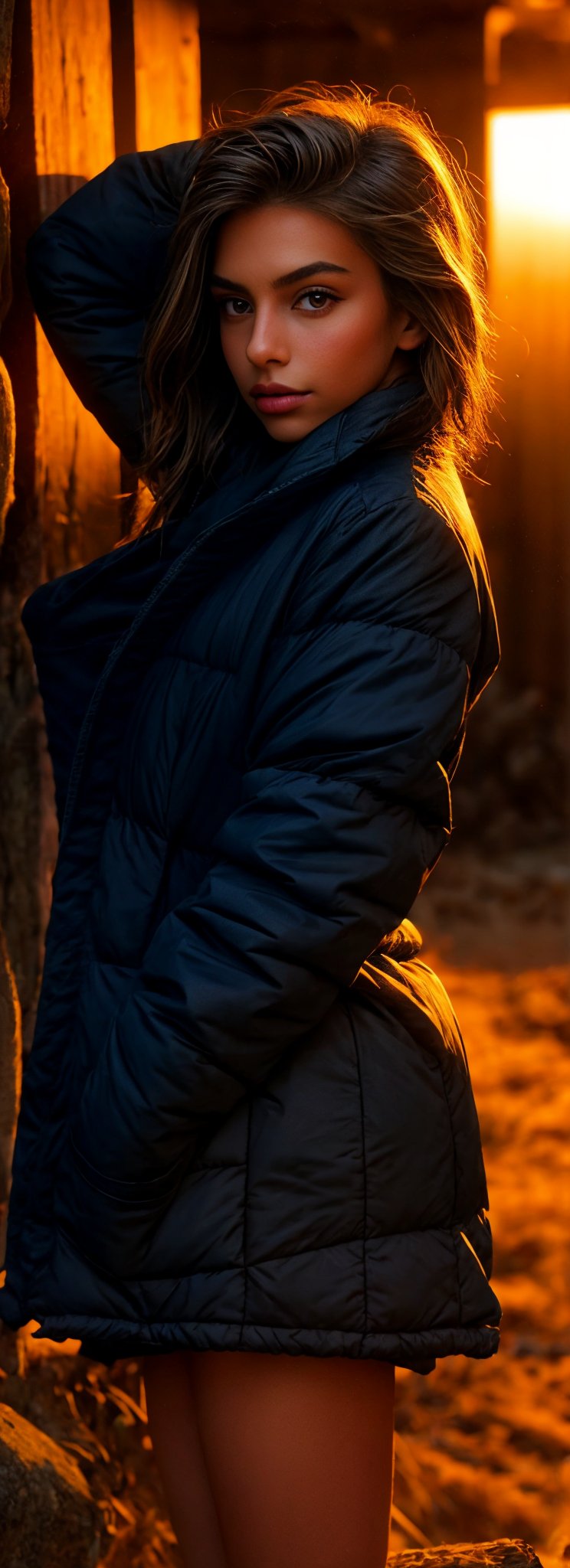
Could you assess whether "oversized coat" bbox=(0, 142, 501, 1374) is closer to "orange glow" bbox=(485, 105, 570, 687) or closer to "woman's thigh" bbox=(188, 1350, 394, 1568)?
"woman's thigh" bbox=(188, 1350, 394, 1568)

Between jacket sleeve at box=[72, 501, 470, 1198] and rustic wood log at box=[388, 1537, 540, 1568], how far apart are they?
3.18 ft

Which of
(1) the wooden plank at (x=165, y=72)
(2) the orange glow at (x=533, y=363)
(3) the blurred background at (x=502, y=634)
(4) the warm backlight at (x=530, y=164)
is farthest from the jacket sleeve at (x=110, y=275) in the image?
(2) the orange glow at (x=533, y=363)

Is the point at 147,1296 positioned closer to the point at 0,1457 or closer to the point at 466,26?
the point at 0,1457

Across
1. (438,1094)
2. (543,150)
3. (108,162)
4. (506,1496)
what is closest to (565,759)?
(543,150)

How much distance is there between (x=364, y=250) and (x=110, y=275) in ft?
1.41

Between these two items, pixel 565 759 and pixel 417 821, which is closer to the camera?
pixel 417 821

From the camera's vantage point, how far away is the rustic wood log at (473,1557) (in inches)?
78.5

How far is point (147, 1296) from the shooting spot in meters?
1.40

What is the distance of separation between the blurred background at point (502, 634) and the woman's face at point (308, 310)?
0.30 metres

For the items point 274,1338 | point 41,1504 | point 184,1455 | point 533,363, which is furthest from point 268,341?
point 533,363

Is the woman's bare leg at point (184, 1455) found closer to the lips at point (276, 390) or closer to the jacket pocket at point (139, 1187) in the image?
the jacket pocket at point (139, 1187)

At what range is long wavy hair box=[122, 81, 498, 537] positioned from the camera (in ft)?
4.69

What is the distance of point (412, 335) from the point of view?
150cm

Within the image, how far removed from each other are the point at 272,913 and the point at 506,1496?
196 cm
